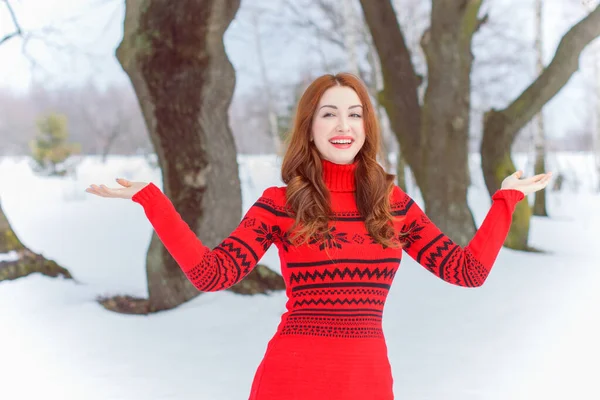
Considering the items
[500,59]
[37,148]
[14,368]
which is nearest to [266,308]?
[14,368]

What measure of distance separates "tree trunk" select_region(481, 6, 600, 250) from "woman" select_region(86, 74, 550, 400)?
461 cm

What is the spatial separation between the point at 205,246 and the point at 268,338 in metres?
2.63

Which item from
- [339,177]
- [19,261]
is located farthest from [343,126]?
[19,261]

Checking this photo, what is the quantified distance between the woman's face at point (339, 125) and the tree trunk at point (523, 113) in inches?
189

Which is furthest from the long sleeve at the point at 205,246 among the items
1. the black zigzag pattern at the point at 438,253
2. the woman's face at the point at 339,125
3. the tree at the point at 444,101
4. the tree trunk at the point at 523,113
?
the tree trunk at the point at 523,113

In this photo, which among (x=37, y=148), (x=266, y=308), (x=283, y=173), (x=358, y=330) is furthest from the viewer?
(x=37, y=148)

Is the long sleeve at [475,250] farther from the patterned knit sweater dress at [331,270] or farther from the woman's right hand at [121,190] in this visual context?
the woman's right hand at [121,190]

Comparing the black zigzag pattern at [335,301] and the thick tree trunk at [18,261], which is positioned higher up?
the black zigzag pattern at [335,301]

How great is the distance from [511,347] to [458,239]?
1758 mm

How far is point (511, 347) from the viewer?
421cm

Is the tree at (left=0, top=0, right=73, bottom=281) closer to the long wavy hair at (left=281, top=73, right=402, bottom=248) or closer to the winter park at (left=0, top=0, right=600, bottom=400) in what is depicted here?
the winter park at (left=0, top=0, right=600, bottom=400)

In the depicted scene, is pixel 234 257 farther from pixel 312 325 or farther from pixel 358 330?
pixel 358 330

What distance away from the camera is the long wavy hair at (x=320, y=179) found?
1.78m

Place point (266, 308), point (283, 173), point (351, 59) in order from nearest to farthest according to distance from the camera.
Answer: point (283, 173), point (266, 308), point (351, 59)
